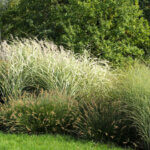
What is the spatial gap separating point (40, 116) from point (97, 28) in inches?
217

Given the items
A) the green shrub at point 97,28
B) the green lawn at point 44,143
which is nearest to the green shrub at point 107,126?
the green lawn at point 44,143

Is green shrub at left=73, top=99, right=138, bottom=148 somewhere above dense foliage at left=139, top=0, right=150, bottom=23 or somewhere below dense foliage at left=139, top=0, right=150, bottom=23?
below

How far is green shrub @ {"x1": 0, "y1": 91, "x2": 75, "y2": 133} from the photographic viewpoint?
5141 mm

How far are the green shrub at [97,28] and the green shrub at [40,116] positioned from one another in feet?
13.6

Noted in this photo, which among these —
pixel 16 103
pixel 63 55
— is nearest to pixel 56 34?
pixel 63 55

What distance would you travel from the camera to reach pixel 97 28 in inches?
392

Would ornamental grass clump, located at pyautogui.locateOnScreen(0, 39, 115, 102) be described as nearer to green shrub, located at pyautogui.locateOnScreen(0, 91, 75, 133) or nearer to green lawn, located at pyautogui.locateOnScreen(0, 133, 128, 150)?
green shrub, located at pyautogui.locateOnScreen(0, 91, 75, 133)

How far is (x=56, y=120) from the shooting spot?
4.96 meters

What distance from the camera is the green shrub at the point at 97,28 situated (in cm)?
978

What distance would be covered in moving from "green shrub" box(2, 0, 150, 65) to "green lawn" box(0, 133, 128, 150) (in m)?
4.93

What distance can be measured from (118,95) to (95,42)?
474 centimetres

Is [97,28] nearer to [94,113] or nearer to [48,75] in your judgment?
[48,75]

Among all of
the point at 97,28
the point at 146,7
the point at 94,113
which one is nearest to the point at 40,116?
the point at 94,113

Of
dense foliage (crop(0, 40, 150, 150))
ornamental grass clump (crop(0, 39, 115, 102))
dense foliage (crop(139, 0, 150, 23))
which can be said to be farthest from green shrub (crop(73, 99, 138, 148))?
dense foliage (crop(139, 0, 150, 23))
